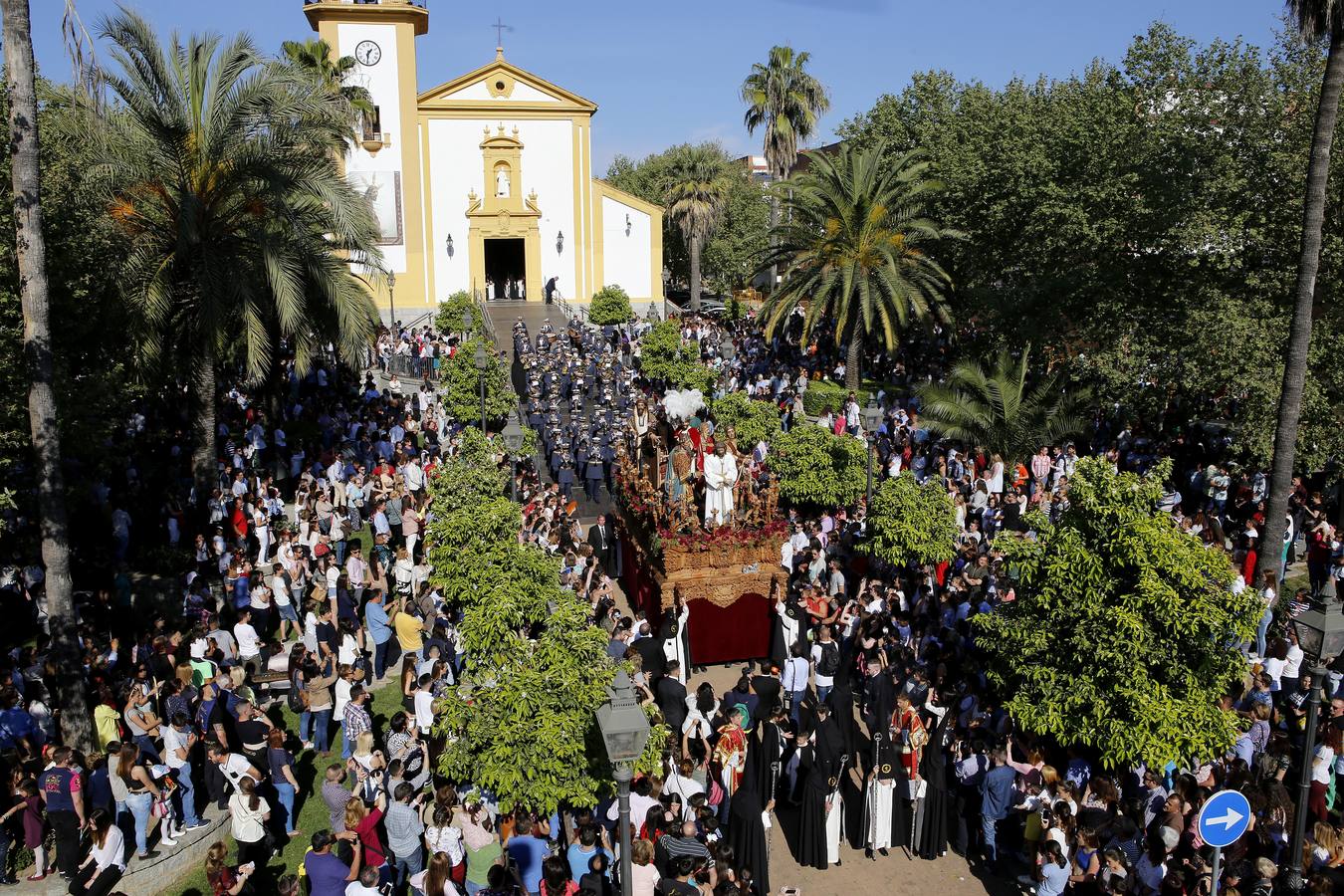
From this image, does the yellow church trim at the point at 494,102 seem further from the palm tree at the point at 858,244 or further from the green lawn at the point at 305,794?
the green lawn at the point at 305,794

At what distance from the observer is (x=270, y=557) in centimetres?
1648

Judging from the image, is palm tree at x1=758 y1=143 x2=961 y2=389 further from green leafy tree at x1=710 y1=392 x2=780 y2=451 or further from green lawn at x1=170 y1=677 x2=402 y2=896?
green lawn at x1=170 y1=677 x2=402 y2=896

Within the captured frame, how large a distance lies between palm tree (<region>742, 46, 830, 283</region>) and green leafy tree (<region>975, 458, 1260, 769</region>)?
34.8 meters

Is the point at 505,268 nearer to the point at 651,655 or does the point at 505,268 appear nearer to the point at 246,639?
the point at 246,639

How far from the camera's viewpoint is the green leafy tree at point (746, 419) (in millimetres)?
21688

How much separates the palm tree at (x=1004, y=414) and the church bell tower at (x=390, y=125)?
86.2 ft

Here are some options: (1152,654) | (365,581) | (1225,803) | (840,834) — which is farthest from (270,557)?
(1225,803)

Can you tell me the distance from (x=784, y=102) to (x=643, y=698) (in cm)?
3752

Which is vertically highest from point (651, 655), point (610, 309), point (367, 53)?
point (367, 53)

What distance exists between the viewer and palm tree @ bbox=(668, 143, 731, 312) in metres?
51.5

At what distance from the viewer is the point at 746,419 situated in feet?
71.7

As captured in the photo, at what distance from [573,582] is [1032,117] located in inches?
A: 805

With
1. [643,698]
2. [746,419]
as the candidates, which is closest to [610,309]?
[746,419]

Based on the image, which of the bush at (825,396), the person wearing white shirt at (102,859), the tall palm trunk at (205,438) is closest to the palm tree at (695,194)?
the bush at (825,396)
